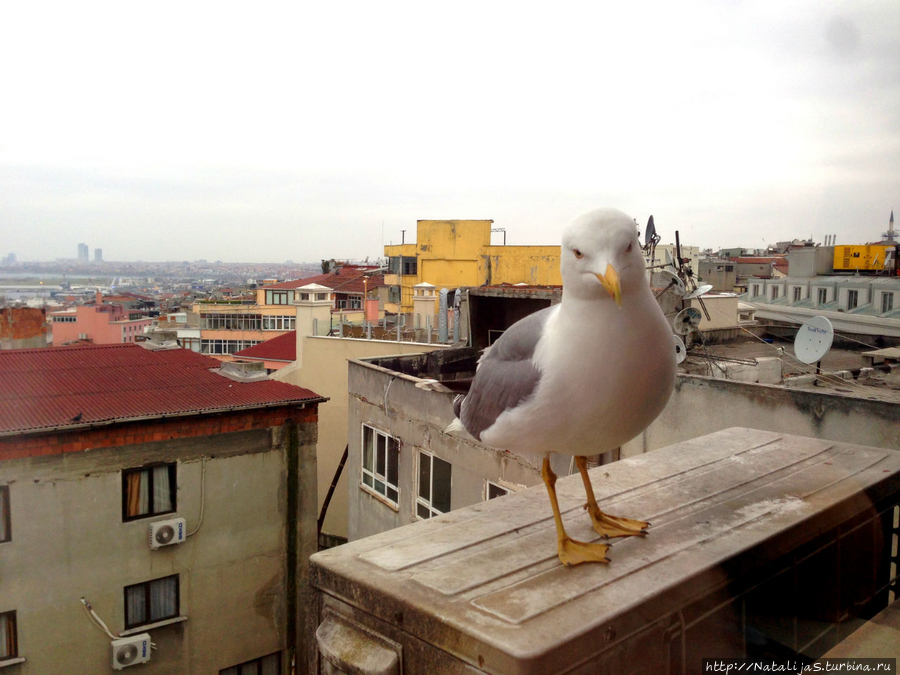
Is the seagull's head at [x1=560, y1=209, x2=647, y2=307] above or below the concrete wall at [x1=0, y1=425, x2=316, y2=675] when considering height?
above

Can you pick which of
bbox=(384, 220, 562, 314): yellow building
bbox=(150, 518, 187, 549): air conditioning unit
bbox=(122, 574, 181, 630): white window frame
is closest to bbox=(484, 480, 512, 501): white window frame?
bbox=(150, 518, 187, 549): air conditioning unit

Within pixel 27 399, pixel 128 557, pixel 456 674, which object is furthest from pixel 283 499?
pixel 456 674

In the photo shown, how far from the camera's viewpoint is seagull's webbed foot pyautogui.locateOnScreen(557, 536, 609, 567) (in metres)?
2.05

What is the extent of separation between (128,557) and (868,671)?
24.9 feet

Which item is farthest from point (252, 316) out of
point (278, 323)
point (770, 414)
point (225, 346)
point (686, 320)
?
point (770, 414)

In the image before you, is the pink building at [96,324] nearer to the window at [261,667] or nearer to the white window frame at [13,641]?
the white window frame at [13,641]

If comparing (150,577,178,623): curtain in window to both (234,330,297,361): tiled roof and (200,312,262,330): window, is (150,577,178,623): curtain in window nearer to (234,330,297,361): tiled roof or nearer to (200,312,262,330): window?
(234,330,297,361): tiled roof

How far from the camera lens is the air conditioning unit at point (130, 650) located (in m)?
7.47

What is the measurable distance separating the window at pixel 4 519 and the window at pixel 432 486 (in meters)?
4.16

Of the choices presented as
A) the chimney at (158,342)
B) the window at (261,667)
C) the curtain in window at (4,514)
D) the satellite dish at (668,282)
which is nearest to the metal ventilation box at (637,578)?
the satellite dish at (668,282)

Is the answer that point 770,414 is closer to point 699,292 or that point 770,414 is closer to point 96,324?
point 699,292

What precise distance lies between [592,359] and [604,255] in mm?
282

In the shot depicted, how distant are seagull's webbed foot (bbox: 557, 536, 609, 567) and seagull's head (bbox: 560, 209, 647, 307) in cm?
78

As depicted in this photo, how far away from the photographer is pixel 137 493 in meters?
7.77
